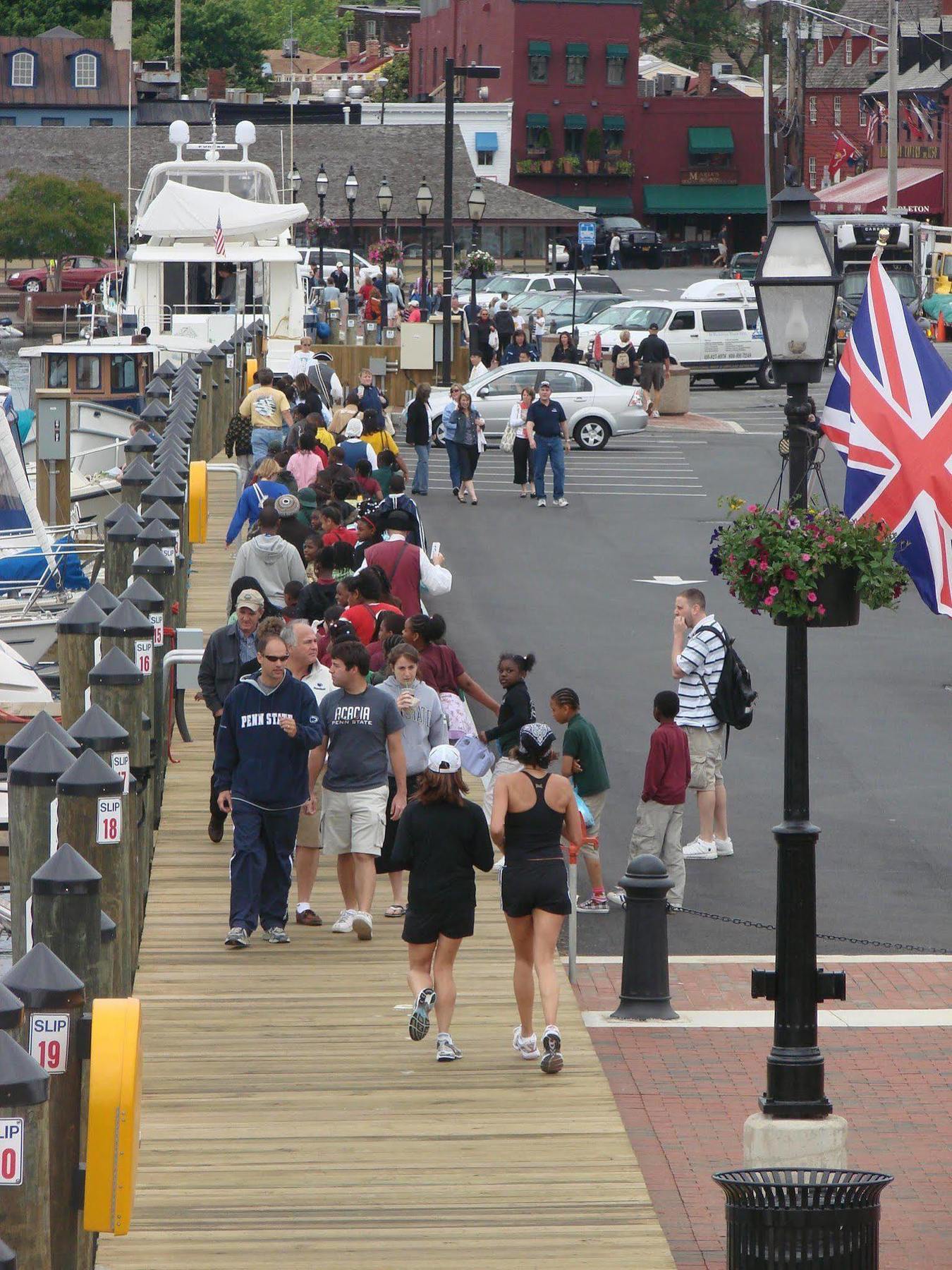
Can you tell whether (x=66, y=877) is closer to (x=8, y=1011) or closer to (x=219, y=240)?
(x=8, y=1011)

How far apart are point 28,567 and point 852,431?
13.5 meters

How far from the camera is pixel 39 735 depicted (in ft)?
27.6

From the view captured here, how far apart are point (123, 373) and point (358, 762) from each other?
2197 cm

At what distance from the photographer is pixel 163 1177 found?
26.8ft

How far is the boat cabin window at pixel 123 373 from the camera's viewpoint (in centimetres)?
3183

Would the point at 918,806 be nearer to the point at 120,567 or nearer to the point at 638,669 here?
the point at 638,669

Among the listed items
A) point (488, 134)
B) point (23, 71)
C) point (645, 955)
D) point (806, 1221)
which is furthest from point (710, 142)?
point (806, 1221)

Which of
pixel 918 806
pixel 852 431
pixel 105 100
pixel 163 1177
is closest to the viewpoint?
pixel 163 1177

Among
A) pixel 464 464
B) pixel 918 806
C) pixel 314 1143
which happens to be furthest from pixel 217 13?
pixel 314 1143

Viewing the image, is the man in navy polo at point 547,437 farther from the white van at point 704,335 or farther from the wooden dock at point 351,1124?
the wooden dock at point 351,1124

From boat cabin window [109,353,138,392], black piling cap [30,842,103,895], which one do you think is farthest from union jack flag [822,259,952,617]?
boat cabin window [109,353,138,392]

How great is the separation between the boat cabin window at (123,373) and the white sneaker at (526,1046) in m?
23.5

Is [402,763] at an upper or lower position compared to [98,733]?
lower

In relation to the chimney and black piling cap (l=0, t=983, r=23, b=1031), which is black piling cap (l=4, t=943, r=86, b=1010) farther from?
the chimney
